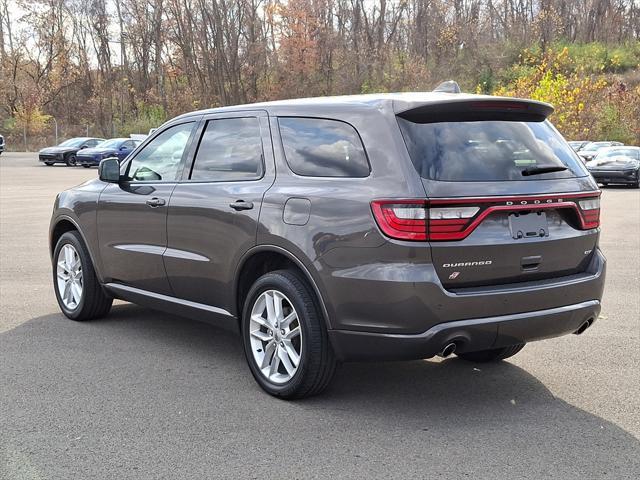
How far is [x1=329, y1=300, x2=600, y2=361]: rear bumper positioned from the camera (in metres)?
3.94

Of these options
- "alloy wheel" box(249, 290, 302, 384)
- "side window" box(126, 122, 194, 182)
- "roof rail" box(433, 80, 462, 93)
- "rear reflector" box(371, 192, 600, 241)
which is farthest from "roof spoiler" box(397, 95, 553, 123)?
"side window" box(126, 122, 194, 182)

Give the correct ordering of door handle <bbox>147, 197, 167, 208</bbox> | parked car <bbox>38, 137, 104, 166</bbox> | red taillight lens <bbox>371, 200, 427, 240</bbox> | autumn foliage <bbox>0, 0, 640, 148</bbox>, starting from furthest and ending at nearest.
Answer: autumn foliage <bbox>0, 0, 640, 148</bbox>, parked car <bbox>38, 137, 104, 166</bbox>, door handle <bbox>147, 197, 167, 208</bbox>, red taillight lens <bbox>371, 200, 427, 240</bbox>

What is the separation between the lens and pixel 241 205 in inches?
186

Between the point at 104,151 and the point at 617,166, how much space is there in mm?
23220

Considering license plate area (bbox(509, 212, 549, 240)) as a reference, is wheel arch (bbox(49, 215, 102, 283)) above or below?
below

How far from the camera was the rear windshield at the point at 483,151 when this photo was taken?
159 inches

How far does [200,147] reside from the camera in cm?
534

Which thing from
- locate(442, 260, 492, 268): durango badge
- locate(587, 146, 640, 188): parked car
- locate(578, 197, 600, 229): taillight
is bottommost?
locate(587, 146, 640, 188): parked car

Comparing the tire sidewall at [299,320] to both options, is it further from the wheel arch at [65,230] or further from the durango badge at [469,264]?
the wheel arch at [65,230]

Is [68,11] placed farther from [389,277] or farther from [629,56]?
[389,277]

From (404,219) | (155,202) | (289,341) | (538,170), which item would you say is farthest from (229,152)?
(538,170)

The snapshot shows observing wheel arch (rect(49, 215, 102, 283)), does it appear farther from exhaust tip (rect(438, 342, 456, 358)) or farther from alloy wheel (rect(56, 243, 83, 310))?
exhaust tip (rect(438, 342, 456, 358))

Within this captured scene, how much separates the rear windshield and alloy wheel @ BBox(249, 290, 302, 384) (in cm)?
118

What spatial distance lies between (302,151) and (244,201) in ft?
1.59
